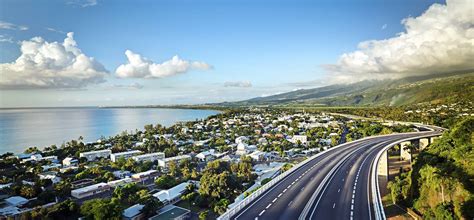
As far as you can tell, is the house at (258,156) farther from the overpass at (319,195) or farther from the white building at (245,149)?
the overpass at (319,195)

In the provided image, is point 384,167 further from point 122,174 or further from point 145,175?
point 122,174

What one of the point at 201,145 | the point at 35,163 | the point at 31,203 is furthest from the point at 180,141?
the point at 31,203

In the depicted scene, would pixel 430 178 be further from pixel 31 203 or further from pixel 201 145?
pixel 201 145

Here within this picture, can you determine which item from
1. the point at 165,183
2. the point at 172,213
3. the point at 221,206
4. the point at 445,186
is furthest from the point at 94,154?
the point at 445,186

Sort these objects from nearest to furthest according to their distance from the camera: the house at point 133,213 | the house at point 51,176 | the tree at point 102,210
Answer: the tree at point 102,210 → the house at point 133,213 → the house at point 51,176

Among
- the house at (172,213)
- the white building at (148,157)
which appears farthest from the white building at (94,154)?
the house at (172,213)
